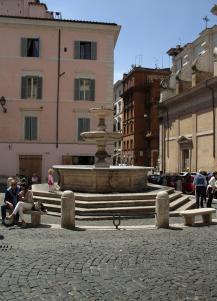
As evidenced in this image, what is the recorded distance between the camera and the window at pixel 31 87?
99.7 ft

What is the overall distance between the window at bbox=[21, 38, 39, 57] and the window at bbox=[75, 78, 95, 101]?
3.52m

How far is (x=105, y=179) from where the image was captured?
14.7 meters

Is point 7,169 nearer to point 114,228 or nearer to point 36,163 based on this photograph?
point 36,163

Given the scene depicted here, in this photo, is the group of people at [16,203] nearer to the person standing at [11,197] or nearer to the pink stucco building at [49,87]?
the person standing at [11,197]

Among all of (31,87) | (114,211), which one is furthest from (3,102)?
(114,211)

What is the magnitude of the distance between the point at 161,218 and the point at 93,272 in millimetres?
4395

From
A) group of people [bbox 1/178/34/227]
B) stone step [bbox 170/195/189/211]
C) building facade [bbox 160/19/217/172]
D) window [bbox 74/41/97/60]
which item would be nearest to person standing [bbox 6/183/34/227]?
group of people [bbox 1/178/34/227]

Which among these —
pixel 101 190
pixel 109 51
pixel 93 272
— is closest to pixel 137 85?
pixel 109 51

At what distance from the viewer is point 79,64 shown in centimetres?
3092

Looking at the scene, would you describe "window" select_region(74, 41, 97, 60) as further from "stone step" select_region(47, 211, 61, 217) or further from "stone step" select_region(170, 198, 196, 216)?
"stone step" select_region(47, 211, 61, 217)

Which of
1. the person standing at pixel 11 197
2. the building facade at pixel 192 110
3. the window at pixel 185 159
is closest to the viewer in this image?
the person standing at pixel 11 197

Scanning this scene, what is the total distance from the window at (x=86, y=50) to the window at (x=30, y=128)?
5.34 m

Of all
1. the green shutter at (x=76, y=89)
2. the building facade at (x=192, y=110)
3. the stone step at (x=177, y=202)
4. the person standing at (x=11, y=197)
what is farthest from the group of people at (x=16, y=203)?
the building facade at (x=192, y=110)

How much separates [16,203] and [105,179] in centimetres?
365
